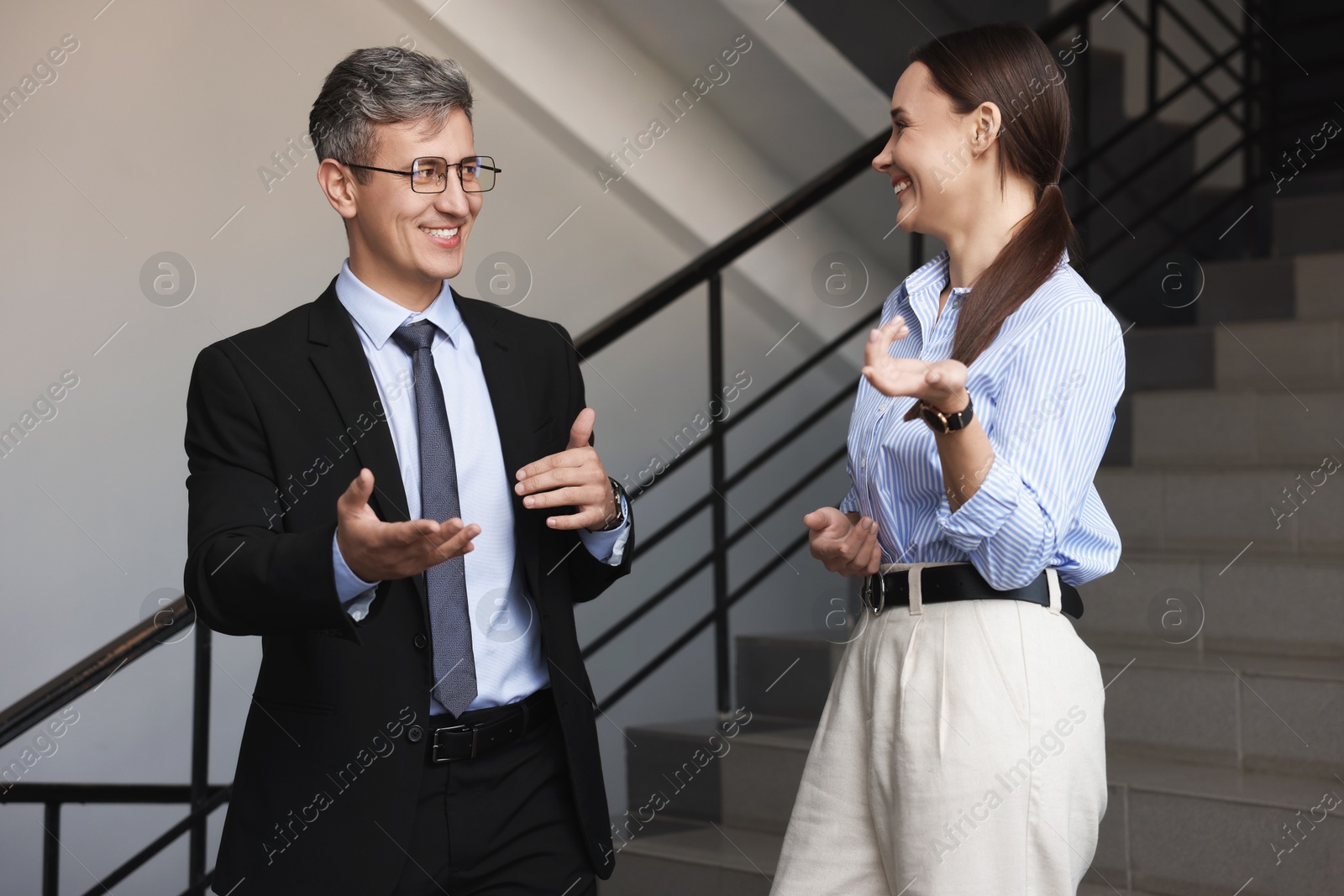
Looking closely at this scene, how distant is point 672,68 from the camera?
165 inches

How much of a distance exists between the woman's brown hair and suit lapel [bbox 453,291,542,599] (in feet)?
1.79

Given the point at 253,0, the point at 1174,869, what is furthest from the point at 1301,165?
the point at 253,0

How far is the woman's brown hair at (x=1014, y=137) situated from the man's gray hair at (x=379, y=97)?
0.61 meters

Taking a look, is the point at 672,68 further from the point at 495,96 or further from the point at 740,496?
the point at 740,496

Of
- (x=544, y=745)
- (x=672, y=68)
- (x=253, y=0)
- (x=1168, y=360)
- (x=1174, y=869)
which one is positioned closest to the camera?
(x=544, y=745)

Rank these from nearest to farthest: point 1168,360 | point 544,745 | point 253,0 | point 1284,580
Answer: point 544,745 → point 1284,580 → point 253,0 → point 1168,360

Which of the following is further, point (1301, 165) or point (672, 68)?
point (1301, 165)

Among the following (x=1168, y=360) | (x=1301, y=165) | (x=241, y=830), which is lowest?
(x=241, y=830)

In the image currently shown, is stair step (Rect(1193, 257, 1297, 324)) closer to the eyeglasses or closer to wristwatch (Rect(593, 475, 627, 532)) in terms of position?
wristwatch (Rect(593, 475, 627, 532))

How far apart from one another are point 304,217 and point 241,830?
101 inches

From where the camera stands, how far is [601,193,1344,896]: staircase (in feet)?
7.35

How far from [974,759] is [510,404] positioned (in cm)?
70

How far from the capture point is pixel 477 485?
1.49 metres

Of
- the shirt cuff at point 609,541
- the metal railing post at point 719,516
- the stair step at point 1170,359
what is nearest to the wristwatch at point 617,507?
the shirt cuff at point 609,541
